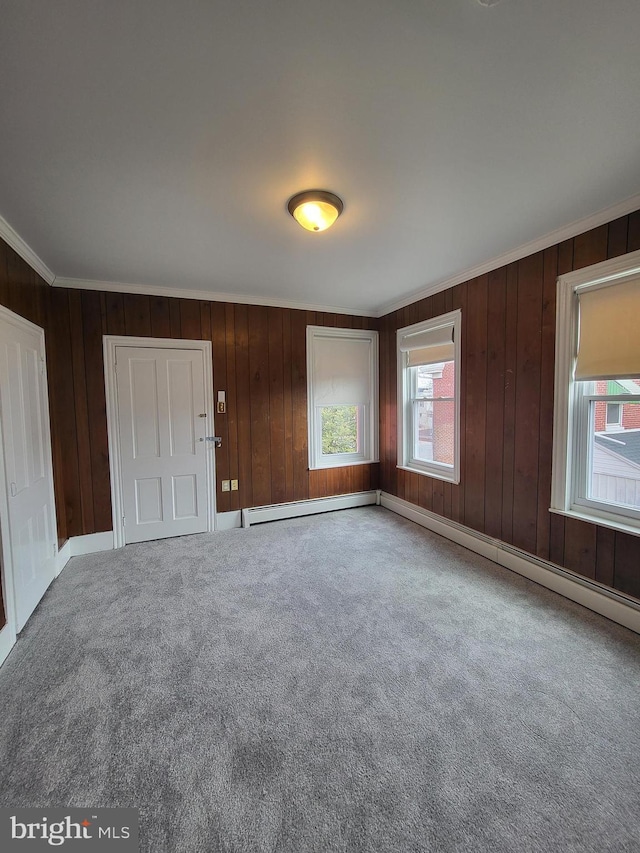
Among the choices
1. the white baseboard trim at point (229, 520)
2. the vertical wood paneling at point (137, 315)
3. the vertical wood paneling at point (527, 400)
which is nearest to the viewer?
the vertical wood paneling at point (527, 400)

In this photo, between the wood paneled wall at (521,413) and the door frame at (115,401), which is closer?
the wood paneled wall at (521,413)

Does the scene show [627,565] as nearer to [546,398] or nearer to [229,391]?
[546,398]

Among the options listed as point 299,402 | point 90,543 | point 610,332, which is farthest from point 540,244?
point 90,543

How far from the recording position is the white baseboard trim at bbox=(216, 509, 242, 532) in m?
3.87

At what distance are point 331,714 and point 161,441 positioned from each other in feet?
9.39

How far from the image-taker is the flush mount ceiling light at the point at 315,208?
1.95 meters

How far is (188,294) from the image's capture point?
363 cm

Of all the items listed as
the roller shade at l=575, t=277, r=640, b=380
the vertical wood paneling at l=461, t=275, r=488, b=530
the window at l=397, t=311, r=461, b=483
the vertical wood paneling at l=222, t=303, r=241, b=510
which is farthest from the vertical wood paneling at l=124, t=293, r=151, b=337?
the roller shade at l=575, t=277, r=640, b=380

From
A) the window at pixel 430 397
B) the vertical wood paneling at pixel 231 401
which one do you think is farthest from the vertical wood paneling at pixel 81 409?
the window at pixel 430 397

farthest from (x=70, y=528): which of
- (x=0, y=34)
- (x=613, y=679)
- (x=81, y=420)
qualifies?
(x=613, y=679)

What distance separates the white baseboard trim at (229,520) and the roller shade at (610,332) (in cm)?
336

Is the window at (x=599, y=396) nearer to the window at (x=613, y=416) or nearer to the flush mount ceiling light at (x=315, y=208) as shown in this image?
the window at (x=613, y=416)

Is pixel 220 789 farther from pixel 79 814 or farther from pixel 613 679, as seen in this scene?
pixel 613 679

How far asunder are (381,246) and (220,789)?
3117 millimetres
